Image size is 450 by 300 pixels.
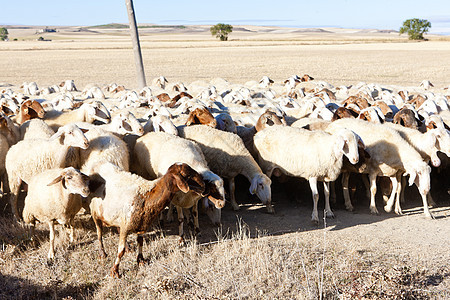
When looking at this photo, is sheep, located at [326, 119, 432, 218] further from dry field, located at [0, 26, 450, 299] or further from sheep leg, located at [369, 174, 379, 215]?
dry field, located at [0, 26, 450, 299]

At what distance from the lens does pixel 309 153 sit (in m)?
8.31

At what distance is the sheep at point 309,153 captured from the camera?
800 cm

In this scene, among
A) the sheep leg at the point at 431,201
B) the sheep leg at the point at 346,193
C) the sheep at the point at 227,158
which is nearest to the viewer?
the sheep at the point at 227,158

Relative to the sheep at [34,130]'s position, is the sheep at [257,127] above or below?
below

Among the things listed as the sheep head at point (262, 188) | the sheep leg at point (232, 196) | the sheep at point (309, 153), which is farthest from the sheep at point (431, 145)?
the sheep leg at point (232, 196)

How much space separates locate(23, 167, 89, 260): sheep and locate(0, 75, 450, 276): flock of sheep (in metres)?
0.01

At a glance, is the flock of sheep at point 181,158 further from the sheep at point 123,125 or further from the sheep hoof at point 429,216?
the sheep hoof at point 429,216

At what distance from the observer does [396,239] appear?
23.3 feet

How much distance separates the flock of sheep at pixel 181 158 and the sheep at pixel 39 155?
0.02m

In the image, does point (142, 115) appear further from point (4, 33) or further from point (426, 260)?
point (4, 33)

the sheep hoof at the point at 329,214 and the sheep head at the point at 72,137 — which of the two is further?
the sheep hoof at the point at 329,214

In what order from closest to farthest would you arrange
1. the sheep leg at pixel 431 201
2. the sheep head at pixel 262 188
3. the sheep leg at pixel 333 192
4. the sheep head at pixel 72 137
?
1. the sheep head at pixel 72 137
2. the sheep head at pixel 262 188
3. the sheep leg at pixel 431 201
4. the sheep leg at pixel 333 192

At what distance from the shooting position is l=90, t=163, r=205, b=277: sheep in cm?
576

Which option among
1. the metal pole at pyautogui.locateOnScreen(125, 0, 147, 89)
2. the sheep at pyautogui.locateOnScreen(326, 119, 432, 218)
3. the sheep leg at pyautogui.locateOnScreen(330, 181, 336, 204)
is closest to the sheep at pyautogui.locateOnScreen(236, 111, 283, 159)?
the sheep leg at pyautogui.locateOnScreen(330, 181, 336, 204)
